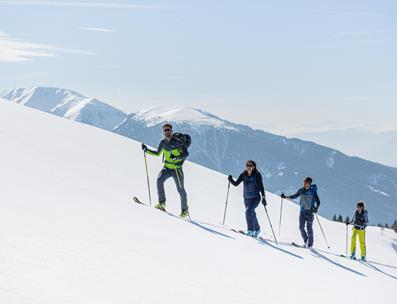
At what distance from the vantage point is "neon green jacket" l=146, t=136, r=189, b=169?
1373cm

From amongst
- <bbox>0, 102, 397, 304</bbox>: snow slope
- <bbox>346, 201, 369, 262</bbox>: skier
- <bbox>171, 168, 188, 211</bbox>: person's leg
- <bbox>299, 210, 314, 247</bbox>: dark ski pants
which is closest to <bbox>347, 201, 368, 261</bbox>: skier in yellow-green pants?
<bbox>346, 201, 369, 262</bbox>: skier

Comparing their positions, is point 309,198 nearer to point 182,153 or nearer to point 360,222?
point 360,222

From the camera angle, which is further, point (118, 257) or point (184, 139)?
point (184, 139)

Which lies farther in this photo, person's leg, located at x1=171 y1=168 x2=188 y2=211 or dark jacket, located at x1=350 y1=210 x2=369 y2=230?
dark jacket, located at x1=350 y1=210 x2=369 y2=230

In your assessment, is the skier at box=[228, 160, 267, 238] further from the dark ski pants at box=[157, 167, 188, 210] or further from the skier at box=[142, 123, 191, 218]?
the skier at box=[142, 123, 191, 218]

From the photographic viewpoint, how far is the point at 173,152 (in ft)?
45.4

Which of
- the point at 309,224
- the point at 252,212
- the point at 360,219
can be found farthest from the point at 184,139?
the point at 360,219

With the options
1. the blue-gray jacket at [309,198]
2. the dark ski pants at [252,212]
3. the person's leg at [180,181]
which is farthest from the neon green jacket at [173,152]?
the blue-gray jacket at [309,198]

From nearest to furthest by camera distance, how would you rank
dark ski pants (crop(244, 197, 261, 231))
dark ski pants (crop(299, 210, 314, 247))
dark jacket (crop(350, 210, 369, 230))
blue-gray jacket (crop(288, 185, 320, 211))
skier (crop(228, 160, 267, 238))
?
skier (crop(228, 160, 267, 238)) < dark ski pants (crop(244, 197, 261, 231)) < blue-gray jacket (crop(288, 185, 320, 211)) < dark ski pants (crop(299, 210, 314, 247)) < dark jacket (crop(350, 210, 369, 230))

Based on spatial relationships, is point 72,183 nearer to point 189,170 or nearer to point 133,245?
point 133,245

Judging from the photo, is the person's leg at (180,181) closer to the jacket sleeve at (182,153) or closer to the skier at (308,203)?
the jacket sleeve at (182,153)

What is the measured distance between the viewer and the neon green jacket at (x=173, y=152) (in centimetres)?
1373

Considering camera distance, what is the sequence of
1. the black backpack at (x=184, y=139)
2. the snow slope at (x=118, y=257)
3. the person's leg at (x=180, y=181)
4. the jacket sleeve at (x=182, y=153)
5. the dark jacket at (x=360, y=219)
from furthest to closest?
the dark jacket at (x=360, y=219) < the person's leg at (x=180, y=181) < the jacket sleeve at (x=182, y=153) < the black backpack at (x=184, y=139) < the snow slope at (x=118, y=257)

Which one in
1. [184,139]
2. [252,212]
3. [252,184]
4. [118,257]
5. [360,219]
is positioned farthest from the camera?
[360,219]
